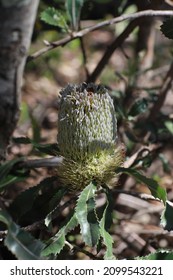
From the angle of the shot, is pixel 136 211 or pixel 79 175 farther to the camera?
pixel 136 211

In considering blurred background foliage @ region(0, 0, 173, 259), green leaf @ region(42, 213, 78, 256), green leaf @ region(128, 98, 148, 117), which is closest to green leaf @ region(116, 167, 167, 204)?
blurred background foliage @ region(0, 0, 173, 259)

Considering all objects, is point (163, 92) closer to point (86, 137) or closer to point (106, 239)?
point (86, 137)

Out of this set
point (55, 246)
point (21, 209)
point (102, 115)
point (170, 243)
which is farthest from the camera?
point (170, 243)

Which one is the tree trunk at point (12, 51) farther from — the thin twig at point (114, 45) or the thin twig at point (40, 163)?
the thin twig at point (114, 45)

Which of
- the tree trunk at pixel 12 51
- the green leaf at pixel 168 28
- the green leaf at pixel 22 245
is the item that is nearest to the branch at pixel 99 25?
the green leaf at pixel 168 28
